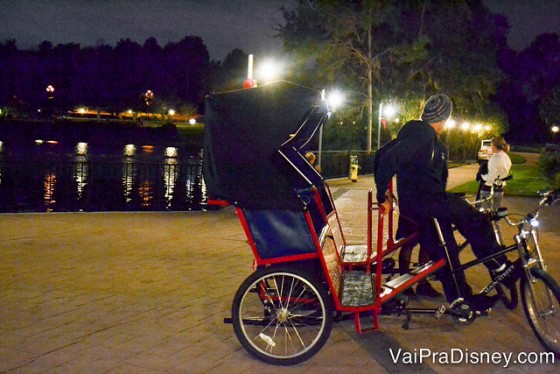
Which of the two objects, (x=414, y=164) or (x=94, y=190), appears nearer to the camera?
(x=414, y=164)

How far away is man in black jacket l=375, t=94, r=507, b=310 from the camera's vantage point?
5605mm

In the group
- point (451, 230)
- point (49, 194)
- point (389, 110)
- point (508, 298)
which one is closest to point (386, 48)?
point (389, 110)

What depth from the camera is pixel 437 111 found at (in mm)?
5852

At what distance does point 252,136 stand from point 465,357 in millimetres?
2442

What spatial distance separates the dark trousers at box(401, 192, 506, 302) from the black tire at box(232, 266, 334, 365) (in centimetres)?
115

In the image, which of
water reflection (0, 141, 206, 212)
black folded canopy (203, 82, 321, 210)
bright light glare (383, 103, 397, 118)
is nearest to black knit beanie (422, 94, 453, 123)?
black folded canopy (203, 82, 321, 210)

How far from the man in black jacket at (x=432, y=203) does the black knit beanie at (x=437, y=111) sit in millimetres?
98

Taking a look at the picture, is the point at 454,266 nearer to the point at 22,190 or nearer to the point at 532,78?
the point at 22,190

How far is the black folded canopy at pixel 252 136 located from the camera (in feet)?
17.0

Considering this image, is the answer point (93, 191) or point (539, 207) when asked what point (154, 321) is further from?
point (93, 191)

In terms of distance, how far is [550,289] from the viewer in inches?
205

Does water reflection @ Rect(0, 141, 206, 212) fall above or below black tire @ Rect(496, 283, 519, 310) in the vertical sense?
above

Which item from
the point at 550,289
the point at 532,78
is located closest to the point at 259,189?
the point at 550,289

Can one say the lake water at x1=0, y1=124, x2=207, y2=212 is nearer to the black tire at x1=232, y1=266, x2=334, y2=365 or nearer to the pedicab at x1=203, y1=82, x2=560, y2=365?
the black tire at x1=232, y1=266, x2=334, y2=365
